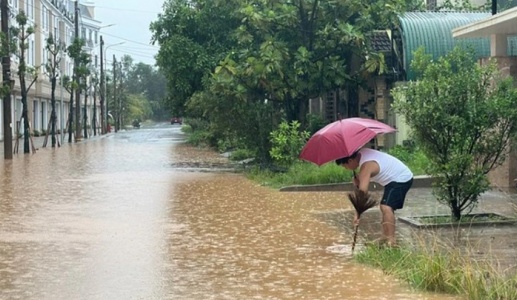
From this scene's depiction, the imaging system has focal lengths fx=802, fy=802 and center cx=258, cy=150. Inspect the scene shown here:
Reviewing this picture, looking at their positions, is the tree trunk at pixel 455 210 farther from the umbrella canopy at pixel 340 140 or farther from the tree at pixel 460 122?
the umbrella canopy at pixel 340 140

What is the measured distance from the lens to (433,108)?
1091 cm

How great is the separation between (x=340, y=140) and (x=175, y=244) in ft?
8.71

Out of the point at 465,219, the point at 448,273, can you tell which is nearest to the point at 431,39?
the point at 465,219

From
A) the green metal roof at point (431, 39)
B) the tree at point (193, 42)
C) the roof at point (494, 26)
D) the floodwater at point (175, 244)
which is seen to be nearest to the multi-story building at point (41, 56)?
the tree at point (193, 42)

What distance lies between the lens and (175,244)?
10422mm

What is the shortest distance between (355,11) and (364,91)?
3.97 m

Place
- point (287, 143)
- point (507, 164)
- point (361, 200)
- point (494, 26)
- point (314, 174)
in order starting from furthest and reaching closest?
1. point (287, 143)
2. point (314, 174)
3. point (507, 164)
4. point (494, 26)
5. point (361, 200)

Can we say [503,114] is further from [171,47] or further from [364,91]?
[171,47]

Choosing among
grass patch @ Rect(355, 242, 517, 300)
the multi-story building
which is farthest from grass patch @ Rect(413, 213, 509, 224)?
the multi-story building

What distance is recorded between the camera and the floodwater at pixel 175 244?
25.2 feet

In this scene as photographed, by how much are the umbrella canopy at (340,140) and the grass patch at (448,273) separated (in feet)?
4.39

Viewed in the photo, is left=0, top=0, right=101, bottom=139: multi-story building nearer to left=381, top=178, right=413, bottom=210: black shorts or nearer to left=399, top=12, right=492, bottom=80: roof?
left=399, top=12, right=492, bottom=80: roof

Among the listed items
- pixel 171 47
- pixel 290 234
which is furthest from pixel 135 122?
pixel 290 234

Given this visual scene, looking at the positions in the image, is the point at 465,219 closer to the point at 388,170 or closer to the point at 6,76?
the point at 388,170
